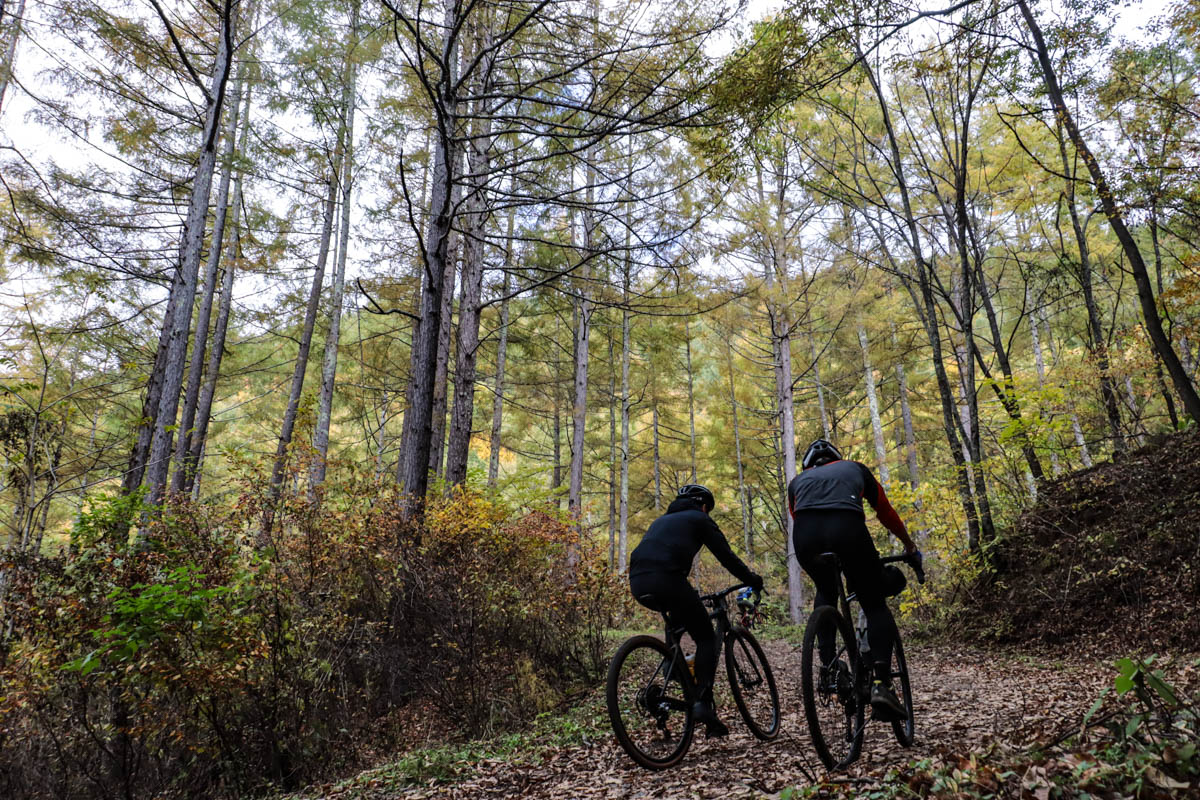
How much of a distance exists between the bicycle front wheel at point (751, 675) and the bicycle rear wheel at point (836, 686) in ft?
2.54

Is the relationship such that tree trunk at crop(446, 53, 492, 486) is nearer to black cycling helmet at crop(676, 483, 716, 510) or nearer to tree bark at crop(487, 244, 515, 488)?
tree bark at crop(487, 244, 515, 488)

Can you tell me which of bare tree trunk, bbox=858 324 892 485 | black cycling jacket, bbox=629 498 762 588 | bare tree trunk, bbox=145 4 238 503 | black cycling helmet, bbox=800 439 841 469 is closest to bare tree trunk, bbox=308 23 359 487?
bare tree trunk, bbox=145 4 238 503

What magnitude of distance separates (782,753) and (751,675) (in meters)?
0.65

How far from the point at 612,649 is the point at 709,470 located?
1560 centimetres

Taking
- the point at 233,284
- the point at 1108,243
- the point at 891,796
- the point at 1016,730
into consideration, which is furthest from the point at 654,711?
the point at 1108,243

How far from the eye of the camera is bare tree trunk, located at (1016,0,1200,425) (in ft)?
21.4

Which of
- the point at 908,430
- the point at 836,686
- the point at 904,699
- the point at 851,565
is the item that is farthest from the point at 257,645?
the point at 908,430

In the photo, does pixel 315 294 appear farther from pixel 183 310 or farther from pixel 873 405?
pixel 873 405

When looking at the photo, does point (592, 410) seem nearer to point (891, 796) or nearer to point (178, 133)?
point (178, 133)

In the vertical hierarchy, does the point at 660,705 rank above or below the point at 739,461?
below

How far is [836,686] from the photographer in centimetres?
331

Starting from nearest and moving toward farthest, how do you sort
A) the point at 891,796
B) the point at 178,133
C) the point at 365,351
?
the point at 891,796 < the point at 178,133 < the point at 365,351

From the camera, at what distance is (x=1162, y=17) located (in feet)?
27.5

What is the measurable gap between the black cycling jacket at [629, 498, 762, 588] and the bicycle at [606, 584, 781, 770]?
0.18 metres
